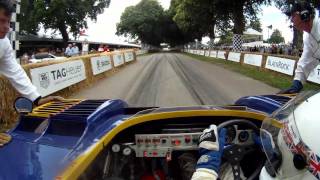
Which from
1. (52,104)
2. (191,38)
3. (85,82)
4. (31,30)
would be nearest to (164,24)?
(191,38)

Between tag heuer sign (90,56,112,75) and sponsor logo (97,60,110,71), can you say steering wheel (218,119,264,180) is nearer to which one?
tag heuer sign (90,56,112,75)

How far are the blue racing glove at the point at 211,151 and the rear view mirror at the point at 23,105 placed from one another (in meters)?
1.66

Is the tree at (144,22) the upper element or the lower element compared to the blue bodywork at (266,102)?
lower

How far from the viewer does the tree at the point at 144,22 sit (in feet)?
361

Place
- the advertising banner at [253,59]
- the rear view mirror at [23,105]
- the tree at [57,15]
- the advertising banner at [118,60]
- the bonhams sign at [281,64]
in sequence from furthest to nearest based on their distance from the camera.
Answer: the tree at [57,15] → the advertising banner at [118,60] → the advertising banner at [253,59] → the bonhams sign at [281,64] → the rear view mirror at [23,105]

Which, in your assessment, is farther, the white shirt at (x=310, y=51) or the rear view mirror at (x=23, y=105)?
the white shirt at (x=310, y=51)

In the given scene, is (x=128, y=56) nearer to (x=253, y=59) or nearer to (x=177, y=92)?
(x=253, y=59)

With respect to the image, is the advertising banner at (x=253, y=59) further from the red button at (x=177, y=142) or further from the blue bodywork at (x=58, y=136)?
the red button at (x=177, y=142)

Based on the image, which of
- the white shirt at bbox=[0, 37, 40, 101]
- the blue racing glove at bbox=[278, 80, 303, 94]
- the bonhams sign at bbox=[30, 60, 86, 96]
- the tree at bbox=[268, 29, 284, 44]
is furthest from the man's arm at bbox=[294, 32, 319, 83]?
the tree at bbox=[268, 29, 284, 44]

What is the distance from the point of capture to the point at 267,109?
12.9ft

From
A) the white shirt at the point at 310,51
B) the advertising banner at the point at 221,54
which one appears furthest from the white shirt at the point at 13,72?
the advertising banner at the point at 221,54

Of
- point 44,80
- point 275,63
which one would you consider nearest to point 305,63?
point 44,80

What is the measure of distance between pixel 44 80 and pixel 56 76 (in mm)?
1275

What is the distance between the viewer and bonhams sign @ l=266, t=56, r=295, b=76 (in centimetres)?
2019
